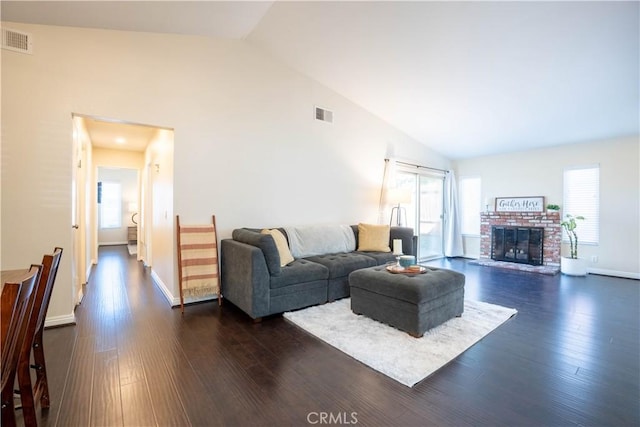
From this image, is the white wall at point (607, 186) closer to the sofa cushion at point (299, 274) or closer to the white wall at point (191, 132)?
the white wall at point (191, 132)

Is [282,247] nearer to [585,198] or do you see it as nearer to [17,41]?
[17,41]

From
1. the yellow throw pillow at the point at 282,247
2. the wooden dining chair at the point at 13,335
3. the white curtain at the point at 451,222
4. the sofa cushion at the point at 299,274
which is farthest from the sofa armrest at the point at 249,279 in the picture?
the white curtain at the point at 451,222

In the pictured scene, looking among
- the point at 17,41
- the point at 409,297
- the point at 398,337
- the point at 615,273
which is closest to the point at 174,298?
the point at 398,337

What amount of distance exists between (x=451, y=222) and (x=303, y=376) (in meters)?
5.92

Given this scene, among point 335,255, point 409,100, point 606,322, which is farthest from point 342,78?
point 606,322

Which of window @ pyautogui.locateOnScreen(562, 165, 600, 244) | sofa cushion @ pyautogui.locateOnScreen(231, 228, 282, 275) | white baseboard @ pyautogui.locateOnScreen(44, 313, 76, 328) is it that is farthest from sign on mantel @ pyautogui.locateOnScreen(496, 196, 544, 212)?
white baseboard @ pyautogui.locateOnScreen(44, 313, 76, 328)

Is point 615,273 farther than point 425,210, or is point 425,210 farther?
point 425,210

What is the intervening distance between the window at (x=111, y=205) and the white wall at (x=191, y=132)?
255 inches

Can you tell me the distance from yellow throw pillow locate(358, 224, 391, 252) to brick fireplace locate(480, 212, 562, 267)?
3115mm

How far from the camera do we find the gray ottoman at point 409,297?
8.55ft

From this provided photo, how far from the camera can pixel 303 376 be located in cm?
205

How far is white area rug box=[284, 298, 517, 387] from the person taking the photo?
7.11 feet

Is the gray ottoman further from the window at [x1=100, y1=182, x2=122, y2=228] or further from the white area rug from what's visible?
the window at [x1=100, y1=182, x2=122, y2=228]

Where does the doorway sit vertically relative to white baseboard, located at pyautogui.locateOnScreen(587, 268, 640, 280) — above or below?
above
